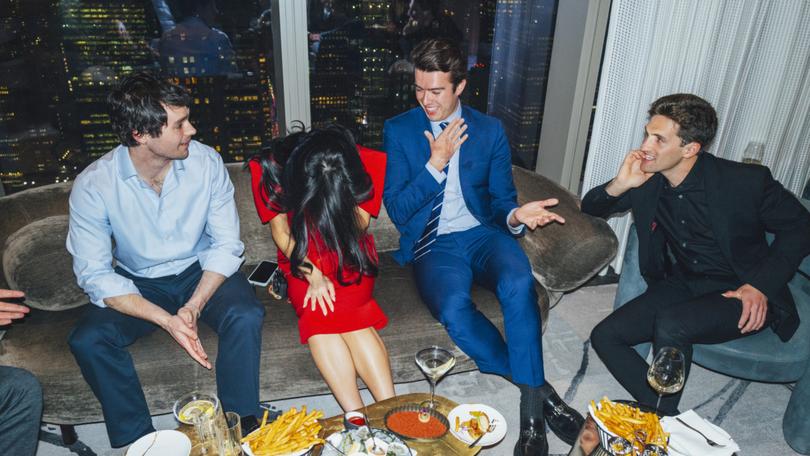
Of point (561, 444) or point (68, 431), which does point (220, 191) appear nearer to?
point (68, 431)

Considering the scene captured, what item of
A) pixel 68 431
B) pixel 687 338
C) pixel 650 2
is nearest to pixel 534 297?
pixel 687 338

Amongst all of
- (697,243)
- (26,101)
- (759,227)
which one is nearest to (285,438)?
(697,243)

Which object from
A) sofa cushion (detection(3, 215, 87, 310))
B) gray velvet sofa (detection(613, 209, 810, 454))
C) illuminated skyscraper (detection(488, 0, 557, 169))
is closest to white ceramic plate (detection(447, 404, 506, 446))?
gray velvet sofa (detection(613, 209, 810, 454))

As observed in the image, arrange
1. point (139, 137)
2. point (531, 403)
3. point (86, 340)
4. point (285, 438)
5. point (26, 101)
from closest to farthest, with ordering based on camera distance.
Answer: point (285, 438)
point (86, 340)
point (139, 137)
point (531, 403)
point (26, 101)

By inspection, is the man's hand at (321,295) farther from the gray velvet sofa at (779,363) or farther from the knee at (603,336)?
the gray velvet sofa at (779,363)

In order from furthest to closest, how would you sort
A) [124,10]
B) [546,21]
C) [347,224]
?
[546,21] < [124,10] < [347,224]

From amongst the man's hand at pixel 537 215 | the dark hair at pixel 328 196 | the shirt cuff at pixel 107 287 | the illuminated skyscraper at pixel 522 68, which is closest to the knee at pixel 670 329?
the man's hand at pixel 537 215

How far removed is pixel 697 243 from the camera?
2.44 m

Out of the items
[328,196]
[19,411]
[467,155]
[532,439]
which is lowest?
[532,439]

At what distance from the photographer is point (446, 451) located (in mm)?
Answer: 1622

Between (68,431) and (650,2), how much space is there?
3405mm

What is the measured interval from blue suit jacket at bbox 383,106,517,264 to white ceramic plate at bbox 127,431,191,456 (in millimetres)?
1322

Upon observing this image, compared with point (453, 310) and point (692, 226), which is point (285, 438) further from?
point (692, 226)

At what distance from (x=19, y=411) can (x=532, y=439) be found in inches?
73.7
